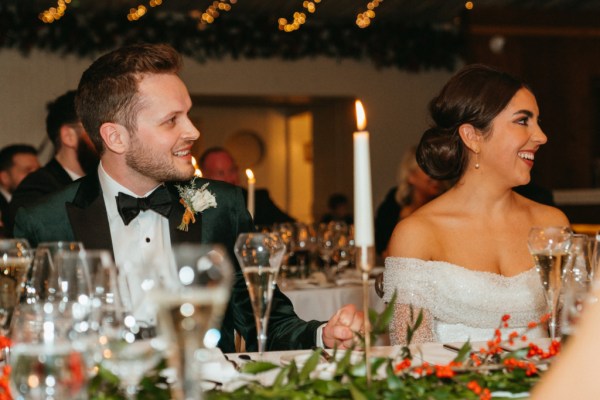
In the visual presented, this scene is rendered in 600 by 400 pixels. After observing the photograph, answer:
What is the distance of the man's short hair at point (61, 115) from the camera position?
15.9ft

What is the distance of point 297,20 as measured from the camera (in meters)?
9.71

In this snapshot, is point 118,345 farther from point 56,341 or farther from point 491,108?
point 491,108

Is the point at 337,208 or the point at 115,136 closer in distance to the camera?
the point at 115,136

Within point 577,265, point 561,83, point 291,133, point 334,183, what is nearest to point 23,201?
point 577,265

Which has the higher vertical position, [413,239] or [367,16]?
[367,16]

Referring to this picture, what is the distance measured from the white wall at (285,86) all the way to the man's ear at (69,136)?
16.7ft

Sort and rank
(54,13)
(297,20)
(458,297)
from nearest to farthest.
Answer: (458,297), (54,13), (297,20)

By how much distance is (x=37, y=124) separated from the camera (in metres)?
9.80

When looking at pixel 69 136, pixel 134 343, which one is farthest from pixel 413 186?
pixel 134 343

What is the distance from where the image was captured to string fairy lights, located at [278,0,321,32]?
9095 millimetres

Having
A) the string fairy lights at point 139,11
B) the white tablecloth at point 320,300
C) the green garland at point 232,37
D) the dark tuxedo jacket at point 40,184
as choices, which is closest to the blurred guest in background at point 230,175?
the dark tuxedo jacket at point 40,184

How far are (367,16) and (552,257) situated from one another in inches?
320

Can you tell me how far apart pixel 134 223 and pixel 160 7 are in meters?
7.05

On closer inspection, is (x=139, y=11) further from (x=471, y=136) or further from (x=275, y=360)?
(x=275, y=360)
